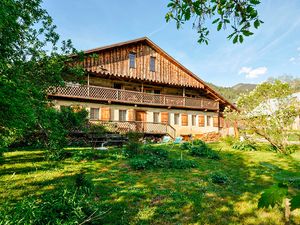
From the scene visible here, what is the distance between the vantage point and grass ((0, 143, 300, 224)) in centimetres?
472

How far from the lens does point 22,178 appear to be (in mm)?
7207

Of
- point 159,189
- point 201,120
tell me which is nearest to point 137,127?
point 201,120

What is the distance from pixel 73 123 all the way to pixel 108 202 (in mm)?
6202

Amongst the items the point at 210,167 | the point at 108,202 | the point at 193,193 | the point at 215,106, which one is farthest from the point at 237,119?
the point at 215,106

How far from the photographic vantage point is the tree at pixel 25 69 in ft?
11.8

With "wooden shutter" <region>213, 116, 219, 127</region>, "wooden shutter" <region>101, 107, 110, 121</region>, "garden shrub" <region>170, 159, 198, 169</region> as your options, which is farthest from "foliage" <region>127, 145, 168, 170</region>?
"wooden shutter" <region>213, 116, 219, 127</region>

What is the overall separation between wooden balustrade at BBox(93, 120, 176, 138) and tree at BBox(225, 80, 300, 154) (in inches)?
392

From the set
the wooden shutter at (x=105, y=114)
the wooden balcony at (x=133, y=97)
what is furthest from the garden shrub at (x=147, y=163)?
the wooden shutter at (x=105, y=114)

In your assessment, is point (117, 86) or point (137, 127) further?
point (117, 86)

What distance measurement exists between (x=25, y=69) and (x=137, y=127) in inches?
634

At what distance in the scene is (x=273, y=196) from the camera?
1.25 m

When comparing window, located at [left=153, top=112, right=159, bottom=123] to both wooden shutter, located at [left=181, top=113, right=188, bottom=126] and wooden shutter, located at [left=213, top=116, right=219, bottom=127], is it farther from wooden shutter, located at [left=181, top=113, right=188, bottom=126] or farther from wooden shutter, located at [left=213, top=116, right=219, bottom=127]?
wooden shutter, located at [left=213, top=116, right=219, bottom=127]

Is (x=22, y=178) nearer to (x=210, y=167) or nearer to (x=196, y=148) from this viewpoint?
(x=210, y=167)

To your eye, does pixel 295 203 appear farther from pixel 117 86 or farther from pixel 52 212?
pixel 117 86
